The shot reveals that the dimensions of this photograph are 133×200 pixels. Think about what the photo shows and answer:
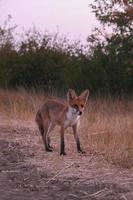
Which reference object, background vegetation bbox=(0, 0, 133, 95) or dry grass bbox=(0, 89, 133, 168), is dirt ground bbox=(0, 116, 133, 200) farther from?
background vegetation bbox=(0, 0, 133, 95)

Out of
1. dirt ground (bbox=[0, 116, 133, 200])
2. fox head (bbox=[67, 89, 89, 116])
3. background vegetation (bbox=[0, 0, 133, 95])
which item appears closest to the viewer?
dirt ground (bbox=[0, 116, 133, 200])

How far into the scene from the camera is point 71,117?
12.1m

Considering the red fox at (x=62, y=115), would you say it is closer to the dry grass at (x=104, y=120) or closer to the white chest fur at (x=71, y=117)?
the white chest fur at (x=71, y=117)

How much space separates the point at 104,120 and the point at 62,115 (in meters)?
3.97

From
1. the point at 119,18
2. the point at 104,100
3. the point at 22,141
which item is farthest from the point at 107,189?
the point at 119,18

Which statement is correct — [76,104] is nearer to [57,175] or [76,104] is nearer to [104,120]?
[57,175]

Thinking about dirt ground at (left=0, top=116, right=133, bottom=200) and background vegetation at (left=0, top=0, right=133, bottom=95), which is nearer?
dirt ground at (left=0, top=116, right=133, bottom=200)

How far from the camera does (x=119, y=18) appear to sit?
2556 cm

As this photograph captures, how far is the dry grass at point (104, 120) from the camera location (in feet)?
37.7

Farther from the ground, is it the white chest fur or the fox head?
the fox head

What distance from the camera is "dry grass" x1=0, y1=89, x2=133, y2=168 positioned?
11.5m

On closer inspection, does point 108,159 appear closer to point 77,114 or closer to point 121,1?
point 77,114

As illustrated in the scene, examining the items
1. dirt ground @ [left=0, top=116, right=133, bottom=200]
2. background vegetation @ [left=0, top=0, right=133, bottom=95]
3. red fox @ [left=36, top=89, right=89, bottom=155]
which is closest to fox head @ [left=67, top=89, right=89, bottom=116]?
red fox @ [left=36, top=89, right=89, bottom=155]

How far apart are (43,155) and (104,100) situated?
9911mm
